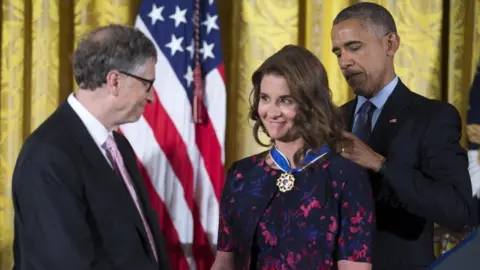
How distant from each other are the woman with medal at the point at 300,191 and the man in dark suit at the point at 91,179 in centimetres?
27

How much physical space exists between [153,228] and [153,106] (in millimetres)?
917

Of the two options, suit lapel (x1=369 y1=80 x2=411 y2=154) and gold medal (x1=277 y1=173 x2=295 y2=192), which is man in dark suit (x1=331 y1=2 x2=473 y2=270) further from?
gold medal (x1=277 y1=173 x2=295 y2=192)

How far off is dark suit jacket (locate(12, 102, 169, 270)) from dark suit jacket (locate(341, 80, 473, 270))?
0.66 metres

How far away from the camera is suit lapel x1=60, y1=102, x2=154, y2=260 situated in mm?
1746

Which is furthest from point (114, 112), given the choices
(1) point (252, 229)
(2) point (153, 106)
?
(2) point (153, 106)

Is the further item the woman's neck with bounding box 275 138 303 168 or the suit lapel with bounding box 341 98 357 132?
the suit lapel with bounding box 341 98 357 132

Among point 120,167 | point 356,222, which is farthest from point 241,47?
point 356,222

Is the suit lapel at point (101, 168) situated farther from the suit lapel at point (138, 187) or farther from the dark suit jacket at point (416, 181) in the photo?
the dark suit jacket at point (416, 181)

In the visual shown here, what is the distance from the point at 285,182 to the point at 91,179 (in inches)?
19.0

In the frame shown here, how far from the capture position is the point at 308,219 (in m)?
1.69

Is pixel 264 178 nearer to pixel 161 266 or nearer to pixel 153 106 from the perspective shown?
pixel 161 266

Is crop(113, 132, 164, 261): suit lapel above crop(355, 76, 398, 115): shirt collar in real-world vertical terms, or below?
below

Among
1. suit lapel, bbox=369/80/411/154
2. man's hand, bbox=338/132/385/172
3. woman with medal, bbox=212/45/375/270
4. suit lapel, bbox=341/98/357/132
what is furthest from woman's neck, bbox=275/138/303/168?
suit lapel, bbox=341/98/357/132

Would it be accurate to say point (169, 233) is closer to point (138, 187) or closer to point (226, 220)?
point (138, 187)
